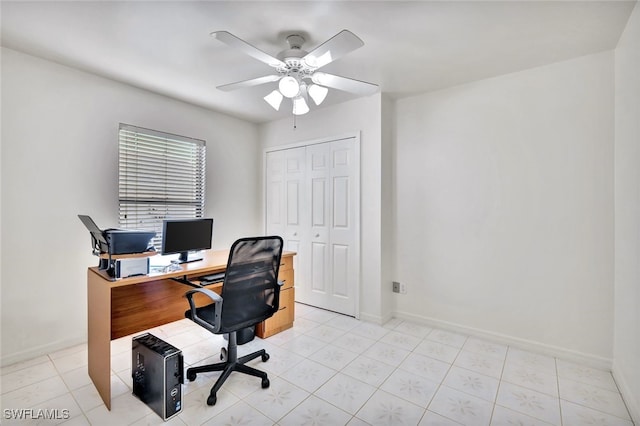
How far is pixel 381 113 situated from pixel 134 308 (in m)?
3.00

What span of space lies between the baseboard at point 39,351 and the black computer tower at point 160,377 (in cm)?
116

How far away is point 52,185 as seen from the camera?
8.29ft

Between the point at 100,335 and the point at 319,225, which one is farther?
the point at 319,225

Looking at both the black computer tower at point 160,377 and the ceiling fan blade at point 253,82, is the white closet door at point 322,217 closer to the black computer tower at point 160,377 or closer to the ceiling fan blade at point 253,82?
the ceiling fan blade at point 253,82

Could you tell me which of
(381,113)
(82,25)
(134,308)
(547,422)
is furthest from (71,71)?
(547,422)

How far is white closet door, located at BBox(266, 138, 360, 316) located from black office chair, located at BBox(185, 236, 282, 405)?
1402 millimetres

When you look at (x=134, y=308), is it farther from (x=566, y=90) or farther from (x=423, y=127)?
(x=566, y=90)

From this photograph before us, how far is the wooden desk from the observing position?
6.19 ft

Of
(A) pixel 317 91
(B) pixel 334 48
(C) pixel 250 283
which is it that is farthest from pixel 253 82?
(C) pixel 250 283

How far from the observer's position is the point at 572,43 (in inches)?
86.2

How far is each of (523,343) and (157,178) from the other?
3.94 meters

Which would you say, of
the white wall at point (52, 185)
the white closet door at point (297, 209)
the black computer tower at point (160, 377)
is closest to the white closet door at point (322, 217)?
the white closet door at point (297, 209)

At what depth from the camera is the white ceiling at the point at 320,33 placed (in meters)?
1.83

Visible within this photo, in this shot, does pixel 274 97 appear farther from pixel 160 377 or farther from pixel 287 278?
pixel 160 377
